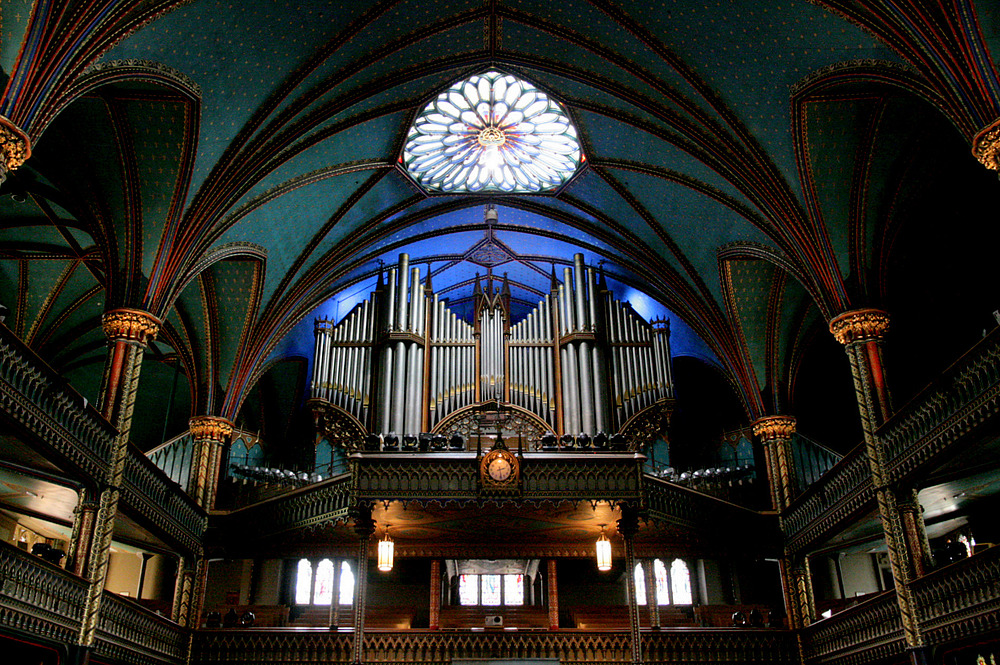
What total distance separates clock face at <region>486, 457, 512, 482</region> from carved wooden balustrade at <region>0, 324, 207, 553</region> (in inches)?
256

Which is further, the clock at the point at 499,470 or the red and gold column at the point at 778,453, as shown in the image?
the red and gold column at the point at 778,453

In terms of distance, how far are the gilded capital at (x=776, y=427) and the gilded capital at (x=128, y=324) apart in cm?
1370

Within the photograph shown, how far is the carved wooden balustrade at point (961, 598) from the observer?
1179cm

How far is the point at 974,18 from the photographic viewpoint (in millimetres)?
11773

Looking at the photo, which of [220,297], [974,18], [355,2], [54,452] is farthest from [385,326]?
[974,18]

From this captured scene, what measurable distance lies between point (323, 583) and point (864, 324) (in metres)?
14.2

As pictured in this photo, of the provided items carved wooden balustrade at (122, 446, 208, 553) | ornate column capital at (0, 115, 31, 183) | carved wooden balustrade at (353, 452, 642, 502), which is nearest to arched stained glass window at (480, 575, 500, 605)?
carved wooden balustrade at (353, 452, 642, 502)

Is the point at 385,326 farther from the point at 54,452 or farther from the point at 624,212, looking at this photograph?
the point at 54,452

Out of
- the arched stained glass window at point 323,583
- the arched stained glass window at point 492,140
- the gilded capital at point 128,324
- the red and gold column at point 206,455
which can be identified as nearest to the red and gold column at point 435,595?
the arched stained glass window at point 323,583

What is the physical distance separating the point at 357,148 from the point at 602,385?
8655 millimetres

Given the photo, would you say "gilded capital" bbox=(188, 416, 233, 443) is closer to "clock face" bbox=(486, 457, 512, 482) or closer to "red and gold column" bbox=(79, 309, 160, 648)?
"red and gold column" bbox=(79, 309, 160, 648)

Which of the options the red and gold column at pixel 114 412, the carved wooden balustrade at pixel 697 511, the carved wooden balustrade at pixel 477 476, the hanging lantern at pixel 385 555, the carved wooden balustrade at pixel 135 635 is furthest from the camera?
the carved wooden balustrade at pixel 697 511

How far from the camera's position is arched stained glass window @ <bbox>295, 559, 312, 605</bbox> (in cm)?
2212

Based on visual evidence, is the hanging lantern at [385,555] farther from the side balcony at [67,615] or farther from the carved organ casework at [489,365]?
the carved organ casework at [489,365]
